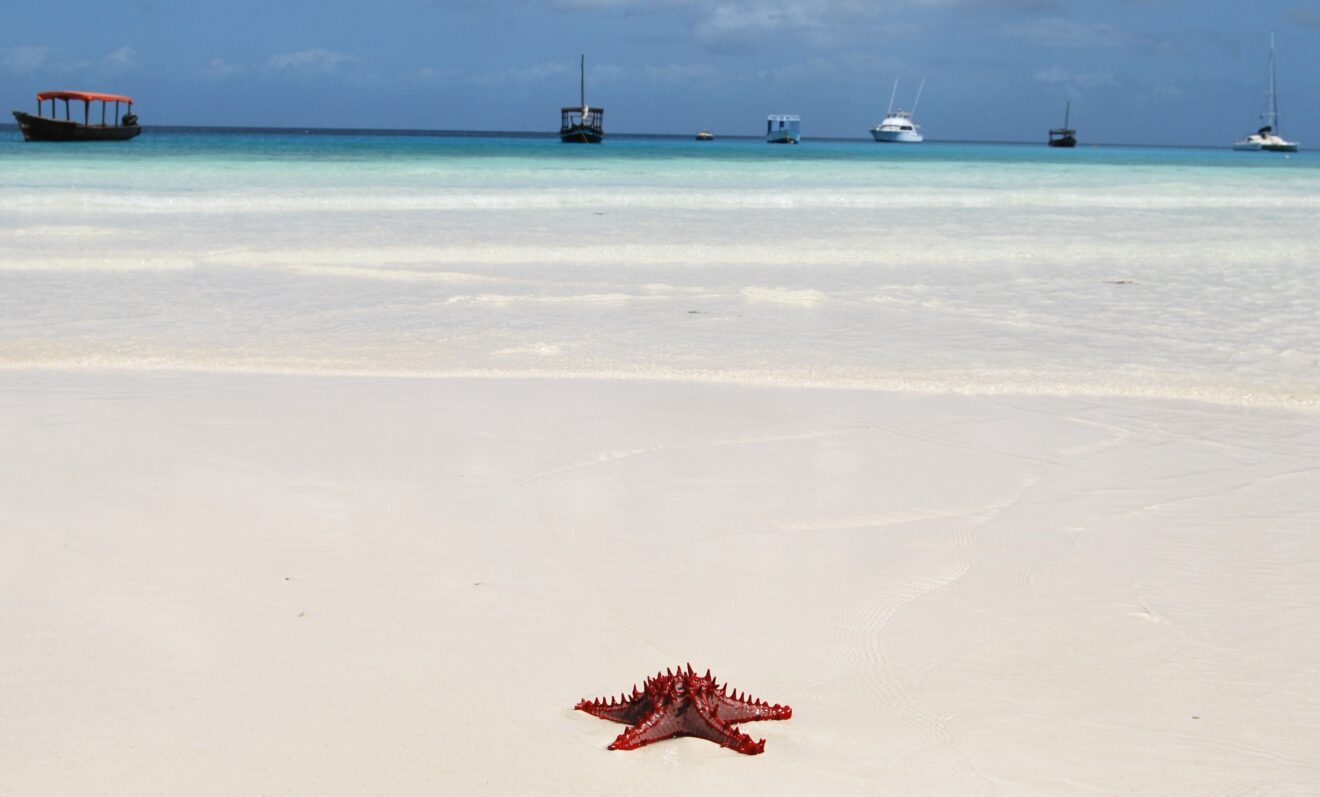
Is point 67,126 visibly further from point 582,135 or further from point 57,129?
point 582,135

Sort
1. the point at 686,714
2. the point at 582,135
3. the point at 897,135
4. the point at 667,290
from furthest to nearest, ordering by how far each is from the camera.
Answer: the point at 897,135 → the point at 582,135 → the point at 667,290 → the point at 686,714

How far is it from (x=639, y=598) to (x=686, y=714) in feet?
3.21

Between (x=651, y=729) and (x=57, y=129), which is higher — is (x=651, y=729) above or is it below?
below

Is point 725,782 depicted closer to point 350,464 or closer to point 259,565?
point 259,565

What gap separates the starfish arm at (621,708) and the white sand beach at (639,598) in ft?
0.16

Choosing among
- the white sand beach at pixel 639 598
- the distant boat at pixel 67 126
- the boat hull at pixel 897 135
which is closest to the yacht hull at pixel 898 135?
the boat hull at pixel 897 135

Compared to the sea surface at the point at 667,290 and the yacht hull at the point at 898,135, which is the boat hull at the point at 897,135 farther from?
the sea surface at the point at 667,290

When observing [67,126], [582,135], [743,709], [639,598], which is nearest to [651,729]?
[743,709]

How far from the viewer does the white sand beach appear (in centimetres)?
300

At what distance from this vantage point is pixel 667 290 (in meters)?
11.7

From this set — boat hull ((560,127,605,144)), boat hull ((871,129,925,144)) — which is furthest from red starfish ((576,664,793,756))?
boat hull ((871,129,925,144))

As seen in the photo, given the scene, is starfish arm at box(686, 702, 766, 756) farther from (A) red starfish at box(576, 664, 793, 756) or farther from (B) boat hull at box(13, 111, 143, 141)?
(B) boat hull at box(13, 111, 143, 141)

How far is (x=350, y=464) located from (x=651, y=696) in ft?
8.92

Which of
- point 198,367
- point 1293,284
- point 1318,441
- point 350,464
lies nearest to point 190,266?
point 198,367
